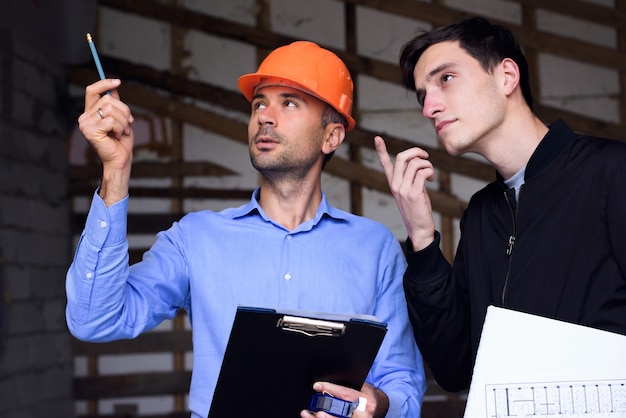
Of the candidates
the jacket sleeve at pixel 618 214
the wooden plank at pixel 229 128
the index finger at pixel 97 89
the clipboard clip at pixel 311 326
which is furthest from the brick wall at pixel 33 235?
the jacket sleeve at pixel 618 214

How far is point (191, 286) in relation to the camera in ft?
7.11

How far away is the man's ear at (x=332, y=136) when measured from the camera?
8.02ft

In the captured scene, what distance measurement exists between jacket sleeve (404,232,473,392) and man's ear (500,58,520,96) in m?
0.42

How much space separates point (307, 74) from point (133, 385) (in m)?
4.08

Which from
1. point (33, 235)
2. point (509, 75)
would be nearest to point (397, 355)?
point (509, 75)

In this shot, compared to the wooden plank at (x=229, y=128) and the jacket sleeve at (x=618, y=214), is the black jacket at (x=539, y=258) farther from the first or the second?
the wooden plank at (x=229, y=128)

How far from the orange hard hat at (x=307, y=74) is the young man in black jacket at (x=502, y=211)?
0.86 ft

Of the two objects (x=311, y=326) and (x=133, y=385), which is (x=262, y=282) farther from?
(x=133, y=385)

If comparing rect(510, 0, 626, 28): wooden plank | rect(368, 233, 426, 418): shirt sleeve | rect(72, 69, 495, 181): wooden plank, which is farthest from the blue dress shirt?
rect(510, 0, 626, 28): wooden plank

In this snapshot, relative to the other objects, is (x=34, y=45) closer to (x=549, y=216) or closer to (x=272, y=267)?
(x=272, y=267)

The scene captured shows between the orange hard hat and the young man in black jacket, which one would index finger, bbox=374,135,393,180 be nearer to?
the young man in black jacket

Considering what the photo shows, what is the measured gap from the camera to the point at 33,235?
533 centimetres

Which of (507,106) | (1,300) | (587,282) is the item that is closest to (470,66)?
(507,106)

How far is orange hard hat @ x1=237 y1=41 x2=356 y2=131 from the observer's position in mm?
2338
